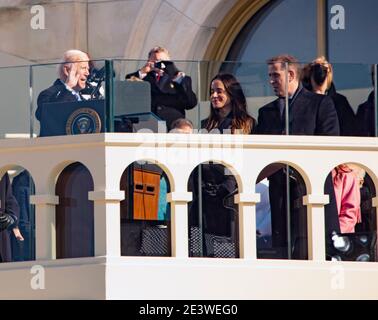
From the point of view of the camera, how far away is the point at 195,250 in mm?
23906

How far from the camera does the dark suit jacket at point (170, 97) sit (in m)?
23.9

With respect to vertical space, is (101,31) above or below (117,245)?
above

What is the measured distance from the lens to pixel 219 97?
78.6ft

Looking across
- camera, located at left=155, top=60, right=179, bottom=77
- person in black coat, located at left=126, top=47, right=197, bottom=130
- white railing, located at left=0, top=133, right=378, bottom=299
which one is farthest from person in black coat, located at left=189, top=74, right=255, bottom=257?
camera, located at left=155, top=60, right=179, bottom=77

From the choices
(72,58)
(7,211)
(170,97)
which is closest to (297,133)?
(170,97)

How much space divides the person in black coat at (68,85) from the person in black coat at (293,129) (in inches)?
60.8

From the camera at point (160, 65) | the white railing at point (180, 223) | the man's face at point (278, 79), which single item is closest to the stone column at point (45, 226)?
the white railing at point (180, 223)

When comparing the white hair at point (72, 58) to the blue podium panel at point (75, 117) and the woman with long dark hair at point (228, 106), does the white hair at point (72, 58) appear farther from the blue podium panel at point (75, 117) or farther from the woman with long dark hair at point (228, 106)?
the woman with long dark hair at point (228, 106)

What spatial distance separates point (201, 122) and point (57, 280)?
1.81 m

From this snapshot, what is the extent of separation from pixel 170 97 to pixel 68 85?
89 cm

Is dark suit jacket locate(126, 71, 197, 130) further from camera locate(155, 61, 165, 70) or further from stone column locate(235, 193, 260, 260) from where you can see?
stone column locate(235, 193, 260, 260)

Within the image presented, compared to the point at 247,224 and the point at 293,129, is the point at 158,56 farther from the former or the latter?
the point at 247,224
